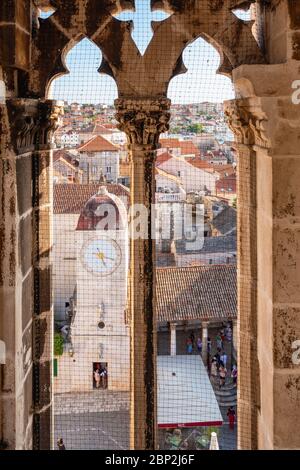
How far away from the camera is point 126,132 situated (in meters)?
3.92

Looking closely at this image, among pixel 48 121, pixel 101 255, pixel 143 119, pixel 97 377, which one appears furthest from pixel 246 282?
pixel 97 377

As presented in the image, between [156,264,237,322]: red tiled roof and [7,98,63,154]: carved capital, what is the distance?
19010 mm

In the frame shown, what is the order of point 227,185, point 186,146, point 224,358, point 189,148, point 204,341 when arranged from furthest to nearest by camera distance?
point 204,341
point 224,358
point 227,185
point 189,148
point 186,146

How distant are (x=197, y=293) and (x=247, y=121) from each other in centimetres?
2102

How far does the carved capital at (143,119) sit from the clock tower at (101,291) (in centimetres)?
1177

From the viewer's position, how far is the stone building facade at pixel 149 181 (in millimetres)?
3447

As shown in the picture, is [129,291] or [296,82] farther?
[129,291]

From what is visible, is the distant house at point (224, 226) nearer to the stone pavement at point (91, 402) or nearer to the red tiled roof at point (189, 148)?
the stone pavement at point (91, 402)

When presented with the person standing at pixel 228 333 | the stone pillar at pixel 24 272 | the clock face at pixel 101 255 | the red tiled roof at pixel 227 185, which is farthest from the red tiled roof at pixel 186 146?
the person standing at pixel 228 333

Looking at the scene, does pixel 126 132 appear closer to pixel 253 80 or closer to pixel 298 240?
pixel 253 80

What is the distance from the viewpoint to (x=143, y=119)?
3842mm

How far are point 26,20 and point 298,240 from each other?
178 cm

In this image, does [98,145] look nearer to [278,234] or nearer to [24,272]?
[24,272]
